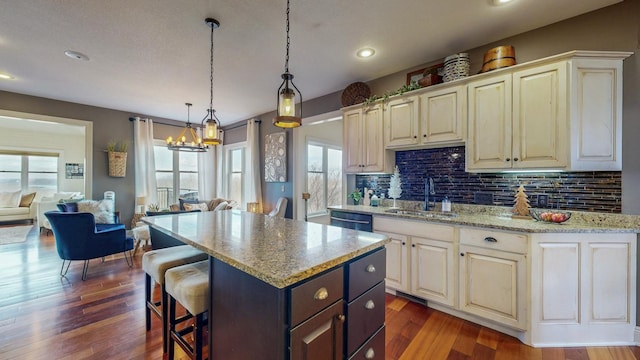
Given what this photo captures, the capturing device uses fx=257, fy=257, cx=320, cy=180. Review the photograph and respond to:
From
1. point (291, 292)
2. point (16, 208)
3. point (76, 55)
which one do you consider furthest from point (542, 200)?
point (16, 208)

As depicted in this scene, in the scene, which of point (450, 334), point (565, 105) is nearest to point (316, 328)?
point (450, 334)

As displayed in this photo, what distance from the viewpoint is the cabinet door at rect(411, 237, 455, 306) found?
7.73ft

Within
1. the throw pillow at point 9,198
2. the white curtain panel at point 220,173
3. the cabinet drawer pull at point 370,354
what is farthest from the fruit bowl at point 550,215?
the throw pillow at point 9,198

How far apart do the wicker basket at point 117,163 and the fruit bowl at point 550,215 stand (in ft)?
21.4

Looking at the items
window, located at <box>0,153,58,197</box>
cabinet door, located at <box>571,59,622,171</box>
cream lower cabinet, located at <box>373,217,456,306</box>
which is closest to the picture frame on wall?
cream lower cabinet, located at <box>373,217,456,306</box>

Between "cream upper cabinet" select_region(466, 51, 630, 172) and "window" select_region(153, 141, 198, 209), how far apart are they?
584 centimetres

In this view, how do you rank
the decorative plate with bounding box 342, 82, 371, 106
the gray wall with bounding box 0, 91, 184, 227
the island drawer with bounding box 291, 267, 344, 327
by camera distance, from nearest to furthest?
the island drawer with bounding box 291, 267, 344, 327 → the decorative plate with bounding box 342, 82, 371, 106 → the gray wall with bounding box 0, 91, 184, 227

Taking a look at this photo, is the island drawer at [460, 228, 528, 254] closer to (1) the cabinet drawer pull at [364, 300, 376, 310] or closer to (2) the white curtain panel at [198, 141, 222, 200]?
(1) the cabinet drawer pull at [364, 300, 376, 310]

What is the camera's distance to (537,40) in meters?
2.36

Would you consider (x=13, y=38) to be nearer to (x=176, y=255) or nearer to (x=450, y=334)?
(x=176, y=255)

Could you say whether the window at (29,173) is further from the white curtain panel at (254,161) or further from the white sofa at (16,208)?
the white curtain panel at (254,161)

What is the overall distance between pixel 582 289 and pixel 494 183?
104 cm

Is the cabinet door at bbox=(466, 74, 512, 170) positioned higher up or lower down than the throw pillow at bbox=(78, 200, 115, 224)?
higher up

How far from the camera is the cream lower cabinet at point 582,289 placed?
1.93 m
